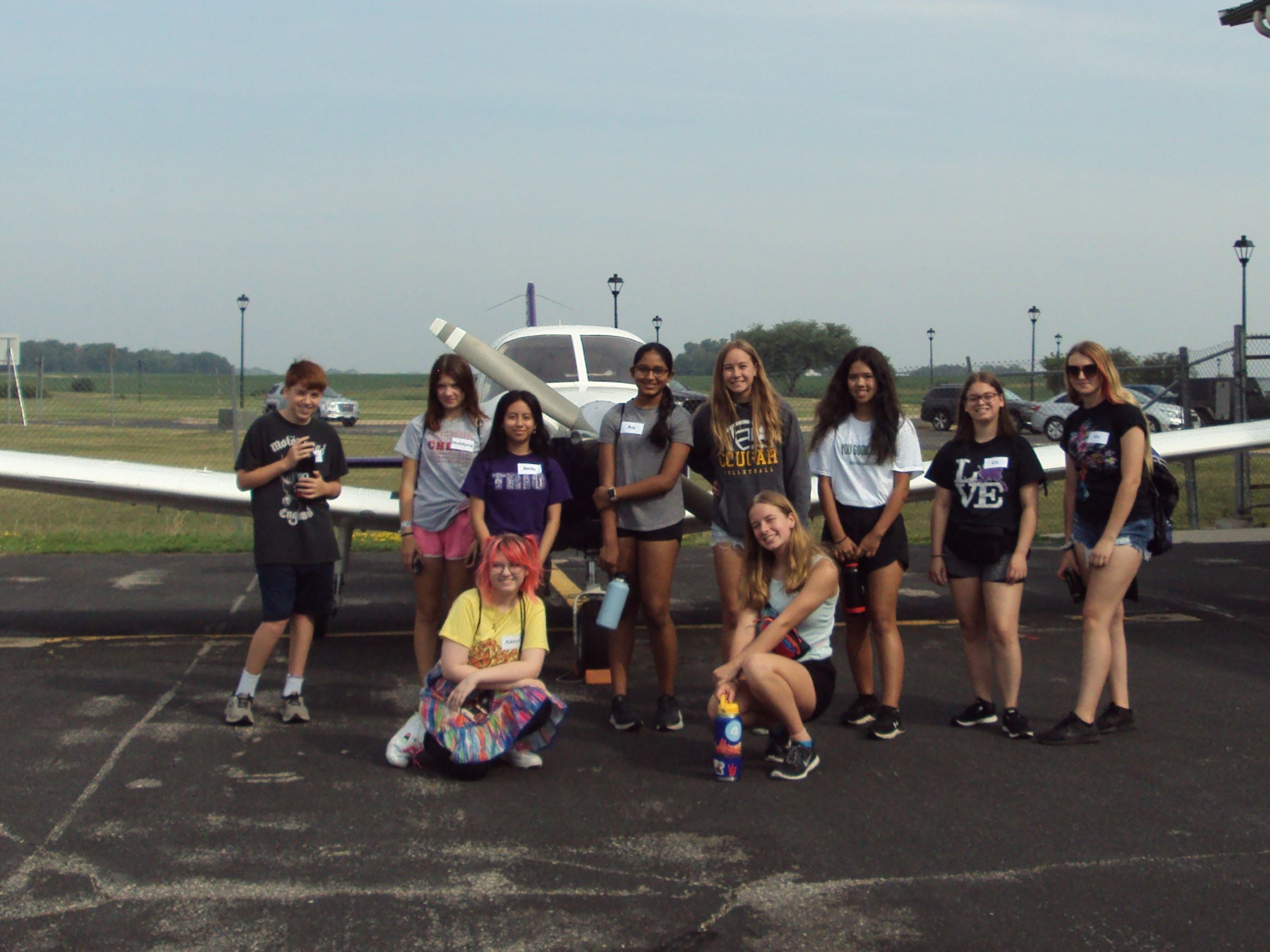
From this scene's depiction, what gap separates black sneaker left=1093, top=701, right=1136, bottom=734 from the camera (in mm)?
4961

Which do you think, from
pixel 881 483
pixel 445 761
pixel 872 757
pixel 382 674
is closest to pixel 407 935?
pixel 445 761

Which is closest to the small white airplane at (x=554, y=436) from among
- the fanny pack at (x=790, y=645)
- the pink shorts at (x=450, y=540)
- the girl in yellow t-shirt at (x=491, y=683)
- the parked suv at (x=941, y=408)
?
the pink shorts at (x=450, y=540)

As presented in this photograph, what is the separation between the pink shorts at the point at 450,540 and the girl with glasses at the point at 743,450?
3.75 ft

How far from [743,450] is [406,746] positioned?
1.88m

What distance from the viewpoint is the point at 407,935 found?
303 cm

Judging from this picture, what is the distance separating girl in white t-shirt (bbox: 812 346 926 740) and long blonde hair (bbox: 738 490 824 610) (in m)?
0.36

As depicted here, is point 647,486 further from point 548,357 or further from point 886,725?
point 548,357

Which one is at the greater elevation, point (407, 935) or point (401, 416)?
point (401, 416)

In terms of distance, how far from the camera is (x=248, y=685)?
5156 mm

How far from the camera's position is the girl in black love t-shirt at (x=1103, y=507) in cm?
468

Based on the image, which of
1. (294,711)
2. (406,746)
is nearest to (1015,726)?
(406,746)

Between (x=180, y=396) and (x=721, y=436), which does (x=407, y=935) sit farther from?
(x=180, y=396)

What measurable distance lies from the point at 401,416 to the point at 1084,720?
1262 centimetres

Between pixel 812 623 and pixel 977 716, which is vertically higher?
pixel 812 623
